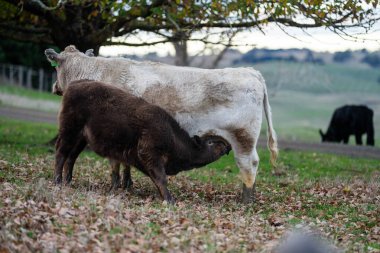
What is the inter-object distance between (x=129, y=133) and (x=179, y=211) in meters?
1.92

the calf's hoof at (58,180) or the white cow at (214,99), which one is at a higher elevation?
the white cow at (214,99)

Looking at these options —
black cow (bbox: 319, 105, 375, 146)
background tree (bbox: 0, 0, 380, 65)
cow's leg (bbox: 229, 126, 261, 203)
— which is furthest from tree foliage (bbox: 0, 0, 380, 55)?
black cow (bbox: 319, 105, 375, 146)

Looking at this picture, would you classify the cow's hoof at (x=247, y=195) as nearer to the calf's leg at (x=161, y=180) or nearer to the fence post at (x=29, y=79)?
the calf's leg at (x=161, y=180)

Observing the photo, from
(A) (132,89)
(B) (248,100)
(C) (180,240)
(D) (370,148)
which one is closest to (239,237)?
(C) (180,240)

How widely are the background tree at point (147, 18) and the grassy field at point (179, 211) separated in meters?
3.53

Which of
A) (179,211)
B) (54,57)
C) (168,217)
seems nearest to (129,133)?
(179,211)

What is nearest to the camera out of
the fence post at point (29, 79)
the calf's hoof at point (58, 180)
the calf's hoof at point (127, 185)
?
the calf's hoof at point (58, 180)

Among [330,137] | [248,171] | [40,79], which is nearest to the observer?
[248,171]

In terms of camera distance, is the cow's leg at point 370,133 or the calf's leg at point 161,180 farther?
the cow's leg at point 370,133

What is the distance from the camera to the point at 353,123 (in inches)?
1208

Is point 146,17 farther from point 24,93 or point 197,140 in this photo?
point 24,93

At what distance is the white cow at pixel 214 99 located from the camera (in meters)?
12.1

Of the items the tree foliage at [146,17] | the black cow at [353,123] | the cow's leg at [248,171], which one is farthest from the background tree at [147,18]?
the black cow at [353,123]

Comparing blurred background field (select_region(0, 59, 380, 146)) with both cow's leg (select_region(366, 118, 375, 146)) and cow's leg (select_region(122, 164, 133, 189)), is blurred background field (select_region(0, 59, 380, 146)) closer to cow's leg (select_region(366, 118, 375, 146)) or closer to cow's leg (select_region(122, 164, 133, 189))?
cow's leg (select_region(366, 118, 375, 146))
